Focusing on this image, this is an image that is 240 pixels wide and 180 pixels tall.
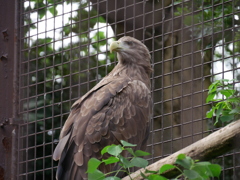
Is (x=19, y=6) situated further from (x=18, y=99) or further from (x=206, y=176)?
(x=206, y=176)

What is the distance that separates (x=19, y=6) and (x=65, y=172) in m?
1.90

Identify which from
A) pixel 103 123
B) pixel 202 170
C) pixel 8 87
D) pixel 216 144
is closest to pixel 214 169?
pixel 202 170

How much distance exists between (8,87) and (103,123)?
4.01ft

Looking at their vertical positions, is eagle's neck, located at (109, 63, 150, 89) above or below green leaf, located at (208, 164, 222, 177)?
above

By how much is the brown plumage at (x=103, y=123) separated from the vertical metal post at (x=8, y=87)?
77cm

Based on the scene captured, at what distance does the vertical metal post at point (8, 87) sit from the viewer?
5527mm

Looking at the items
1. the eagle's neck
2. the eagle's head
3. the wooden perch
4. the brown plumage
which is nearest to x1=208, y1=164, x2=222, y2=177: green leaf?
the wooden perch

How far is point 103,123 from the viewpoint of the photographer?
490 centimetres

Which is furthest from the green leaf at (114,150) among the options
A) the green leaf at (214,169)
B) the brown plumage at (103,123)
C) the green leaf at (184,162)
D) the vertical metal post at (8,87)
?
the vertical metal post at (8,87)

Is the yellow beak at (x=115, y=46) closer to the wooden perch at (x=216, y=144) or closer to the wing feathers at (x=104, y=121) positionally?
the wing feathers at (x=104, y=121)

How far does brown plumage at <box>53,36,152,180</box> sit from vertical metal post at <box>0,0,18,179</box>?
0.77 meters

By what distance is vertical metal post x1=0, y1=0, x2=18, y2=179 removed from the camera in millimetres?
5527

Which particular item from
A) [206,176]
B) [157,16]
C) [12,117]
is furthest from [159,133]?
[206,176]

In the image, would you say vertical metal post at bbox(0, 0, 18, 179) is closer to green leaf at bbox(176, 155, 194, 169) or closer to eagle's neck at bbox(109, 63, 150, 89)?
eagle's neck at bbox(109, 63, 150, 89)
